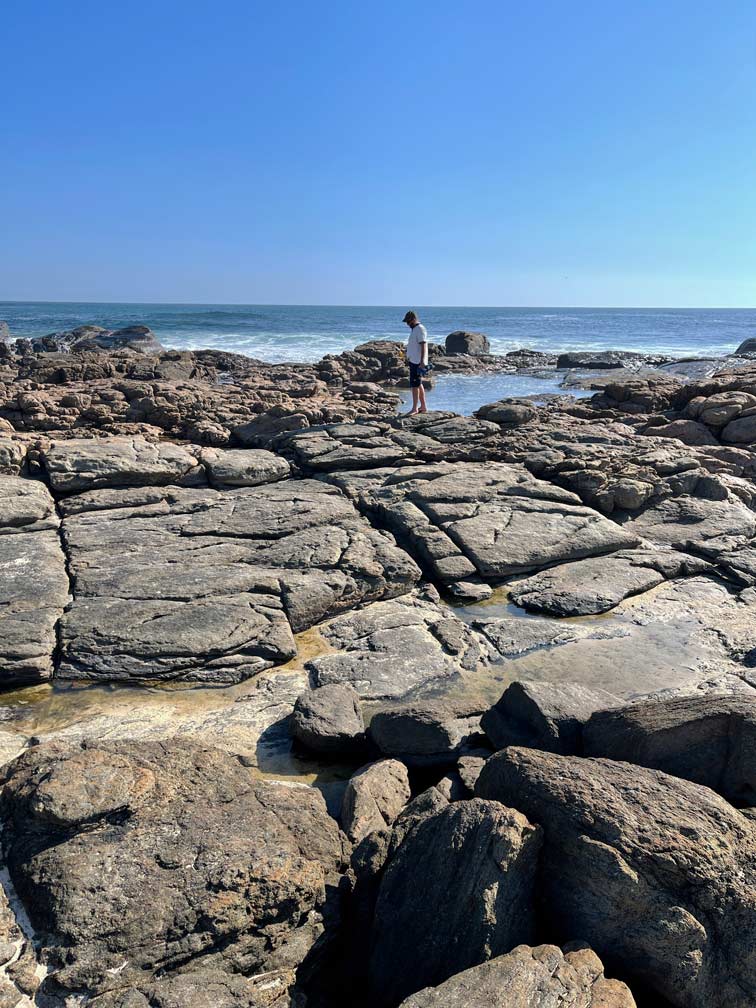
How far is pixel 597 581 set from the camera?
7.35 m

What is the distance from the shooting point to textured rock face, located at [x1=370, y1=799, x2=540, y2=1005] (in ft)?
9.12

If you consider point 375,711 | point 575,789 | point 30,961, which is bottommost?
point 375,711

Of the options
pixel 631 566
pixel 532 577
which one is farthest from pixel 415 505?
pixel 631 566

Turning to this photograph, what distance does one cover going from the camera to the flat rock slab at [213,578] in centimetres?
573

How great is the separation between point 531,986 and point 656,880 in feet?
2.37

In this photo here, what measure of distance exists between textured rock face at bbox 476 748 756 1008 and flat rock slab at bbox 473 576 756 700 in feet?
8.15

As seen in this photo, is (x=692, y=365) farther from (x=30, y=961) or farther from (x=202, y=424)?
(x=30, y=961)

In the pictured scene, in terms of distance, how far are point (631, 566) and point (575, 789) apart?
4986 mm

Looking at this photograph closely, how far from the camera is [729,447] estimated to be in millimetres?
12508

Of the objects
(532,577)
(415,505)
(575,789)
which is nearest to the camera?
(575,789)

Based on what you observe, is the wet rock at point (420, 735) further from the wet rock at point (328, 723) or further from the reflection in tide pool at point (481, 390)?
the reflection in tide pool at point (481, 390)

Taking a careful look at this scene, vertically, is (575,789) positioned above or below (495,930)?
above

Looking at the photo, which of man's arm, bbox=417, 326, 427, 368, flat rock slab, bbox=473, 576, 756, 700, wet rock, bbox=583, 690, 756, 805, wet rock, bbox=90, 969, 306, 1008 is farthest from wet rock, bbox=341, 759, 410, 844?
man's arm, bbox=417, 326, 427, 368

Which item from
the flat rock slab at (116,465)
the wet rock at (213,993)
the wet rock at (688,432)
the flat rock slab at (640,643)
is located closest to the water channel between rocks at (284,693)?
the flat rock slab at (640,643)
